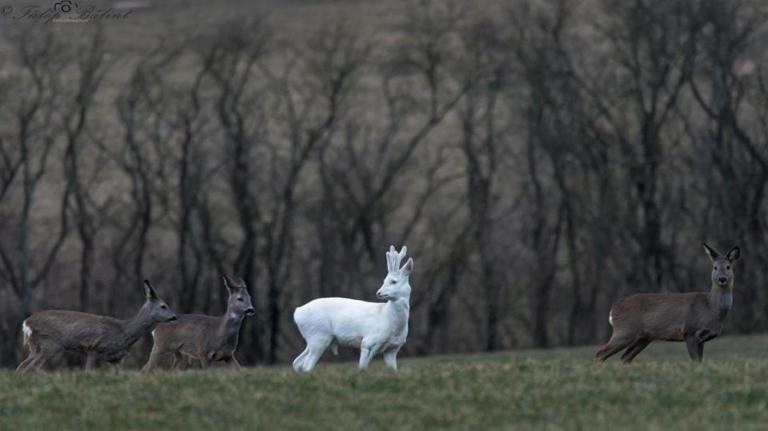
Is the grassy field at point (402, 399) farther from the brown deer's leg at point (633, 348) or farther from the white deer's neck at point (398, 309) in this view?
the brown deer's leg at point (633, 348)

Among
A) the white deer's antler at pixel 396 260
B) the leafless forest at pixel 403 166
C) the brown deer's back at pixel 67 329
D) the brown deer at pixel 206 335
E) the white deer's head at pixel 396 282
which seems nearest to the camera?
the white deer's head at pixel 396 282

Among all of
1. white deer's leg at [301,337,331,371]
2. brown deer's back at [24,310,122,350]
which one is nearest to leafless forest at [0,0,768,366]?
brown deer's back at [24,310,122,350]

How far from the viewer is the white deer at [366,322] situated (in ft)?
56.9

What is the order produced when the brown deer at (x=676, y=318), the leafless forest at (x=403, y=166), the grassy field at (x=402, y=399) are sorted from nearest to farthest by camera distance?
the grassy field at (x=402, y=399)
the brown deer at (x=676, y=318)
the leafless forest at (x=403, y=166)

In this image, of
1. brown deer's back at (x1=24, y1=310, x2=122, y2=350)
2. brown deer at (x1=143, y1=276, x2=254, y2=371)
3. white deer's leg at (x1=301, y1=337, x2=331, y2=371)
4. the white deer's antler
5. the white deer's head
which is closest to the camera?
the white deer's head

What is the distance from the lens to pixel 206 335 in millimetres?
19625

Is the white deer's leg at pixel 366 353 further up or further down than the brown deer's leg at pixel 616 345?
further up

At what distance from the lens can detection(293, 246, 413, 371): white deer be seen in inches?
683

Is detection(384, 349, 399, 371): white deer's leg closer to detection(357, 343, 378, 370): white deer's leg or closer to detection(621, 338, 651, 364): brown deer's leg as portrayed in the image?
detection(357, 343, 378, 370): white deer's leg

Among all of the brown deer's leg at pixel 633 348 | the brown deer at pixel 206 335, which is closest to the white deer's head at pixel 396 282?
the brown deer at pixel 206 335

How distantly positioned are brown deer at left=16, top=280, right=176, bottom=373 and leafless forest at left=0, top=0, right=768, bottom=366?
927 inches

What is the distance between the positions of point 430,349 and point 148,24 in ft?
39.1

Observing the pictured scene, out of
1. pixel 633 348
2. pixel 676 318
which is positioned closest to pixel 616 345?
pixel 633 348

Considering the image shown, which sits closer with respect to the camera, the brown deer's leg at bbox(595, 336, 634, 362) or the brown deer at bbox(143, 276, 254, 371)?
the brown deer's leg at bbox(595, 336, 634, 362)
